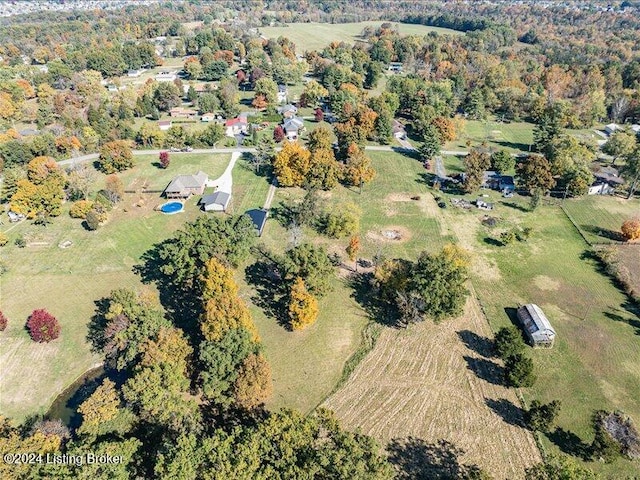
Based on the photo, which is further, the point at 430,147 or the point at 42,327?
the point at 430,147

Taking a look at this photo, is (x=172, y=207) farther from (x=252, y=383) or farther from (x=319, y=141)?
(x=252, y=383)

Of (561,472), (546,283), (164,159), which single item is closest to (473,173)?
(546,283)

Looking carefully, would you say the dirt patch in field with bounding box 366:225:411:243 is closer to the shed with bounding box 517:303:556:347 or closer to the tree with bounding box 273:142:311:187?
the tree with bounding box 273:142:311:187

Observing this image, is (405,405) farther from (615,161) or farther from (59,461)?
(615,161)

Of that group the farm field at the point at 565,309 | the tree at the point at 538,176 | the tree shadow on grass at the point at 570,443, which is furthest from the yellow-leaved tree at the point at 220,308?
the tree at the point at 538,176

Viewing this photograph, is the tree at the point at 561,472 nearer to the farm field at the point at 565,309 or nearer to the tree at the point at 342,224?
the farm field at the point at 565,309

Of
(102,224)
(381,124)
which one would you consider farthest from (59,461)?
(381,124)
